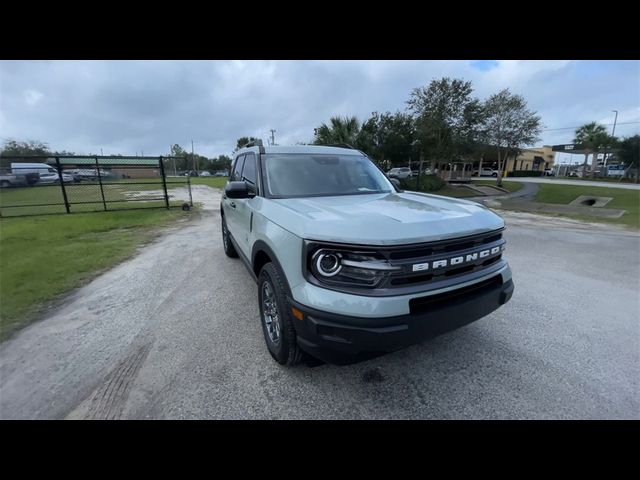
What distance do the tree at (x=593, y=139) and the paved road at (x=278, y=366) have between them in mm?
54944

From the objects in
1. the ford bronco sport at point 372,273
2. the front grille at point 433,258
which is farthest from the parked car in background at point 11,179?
the front grille at point 433,258

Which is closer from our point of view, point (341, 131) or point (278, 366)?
point (278, 366)

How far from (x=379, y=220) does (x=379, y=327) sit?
2.30ft

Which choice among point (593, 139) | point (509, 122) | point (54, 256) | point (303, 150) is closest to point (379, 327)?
point (303, 150)

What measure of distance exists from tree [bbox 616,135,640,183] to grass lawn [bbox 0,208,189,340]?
54966mm

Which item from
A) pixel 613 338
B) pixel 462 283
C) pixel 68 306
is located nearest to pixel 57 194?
pixel 68 306

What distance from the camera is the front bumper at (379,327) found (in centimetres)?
167

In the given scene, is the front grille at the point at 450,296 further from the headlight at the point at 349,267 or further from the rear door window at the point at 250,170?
the rear door window at the point at 250,170

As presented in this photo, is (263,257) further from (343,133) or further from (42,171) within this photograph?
(343,133)

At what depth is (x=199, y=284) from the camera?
4191 millimetres

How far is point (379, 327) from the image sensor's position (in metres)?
1.67
